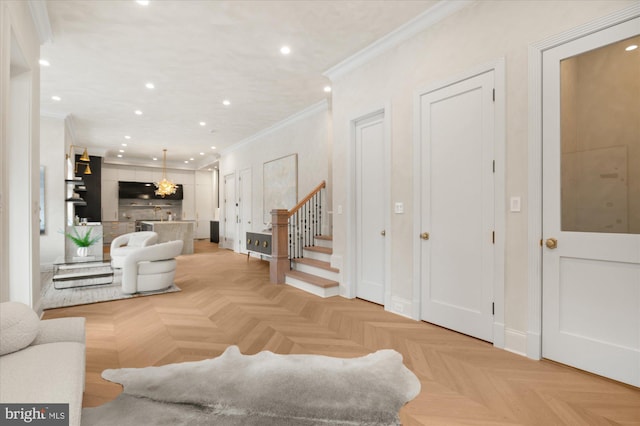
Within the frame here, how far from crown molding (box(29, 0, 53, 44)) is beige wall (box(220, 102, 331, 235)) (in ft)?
12.9

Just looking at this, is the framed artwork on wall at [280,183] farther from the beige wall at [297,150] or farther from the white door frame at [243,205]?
the white door frame at [243,205]

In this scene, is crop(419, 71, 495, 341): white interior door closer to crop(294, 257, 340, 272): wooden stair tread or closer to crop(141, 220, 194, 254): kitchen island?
crop(294, 257, 340, 272): wooden stair tread

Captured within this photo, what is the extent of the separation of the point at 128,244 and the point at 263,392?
6110 mm

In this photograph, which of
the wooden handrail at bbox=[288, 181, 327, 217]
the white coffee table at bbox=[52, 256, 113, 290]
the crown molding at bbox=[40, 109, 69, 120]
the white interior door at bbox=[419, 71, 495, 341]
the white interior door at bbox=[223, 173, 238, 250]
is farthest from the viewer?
the white interior door at bbox=[223, 173, 238, 250]

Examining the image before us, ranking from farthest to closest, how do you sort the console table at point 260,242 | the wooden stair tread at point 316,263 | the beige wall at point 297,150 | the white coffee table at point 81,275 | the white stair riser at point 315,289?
the beige wall at point 297,150
the console table at point 260,242
the wooden stair tread at point 316,263
the white coffee table at point 81,275
the white stair riser at point 315,289

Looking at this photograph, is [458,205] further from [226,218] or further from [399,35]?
[226,218]

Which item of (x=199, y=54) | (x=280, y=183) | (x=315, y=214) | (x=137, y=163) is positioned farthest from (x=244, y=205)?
(x=137, y=163)

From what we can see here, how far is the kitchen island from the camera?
8805 mm

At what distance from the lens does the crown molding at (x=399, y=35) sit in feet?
10.2

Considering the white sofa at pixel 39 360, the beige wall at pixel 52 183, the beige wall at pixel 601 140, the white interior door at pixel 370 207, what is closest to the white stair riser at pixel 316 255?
the white interior door at pixel 370 207

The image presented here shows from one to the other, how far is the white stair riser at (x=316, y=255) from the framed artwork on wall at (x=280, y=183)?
158cm

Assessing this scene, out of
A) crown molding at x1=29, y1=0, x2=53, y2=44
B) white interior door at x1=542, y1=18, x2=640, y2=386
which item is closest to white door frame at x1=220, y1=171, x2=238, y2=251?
crown molding at x1=29, y1=0, x2=53, y2=44

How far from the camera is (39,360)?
145cm

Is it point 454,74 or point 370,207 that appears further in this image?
point 370,207
